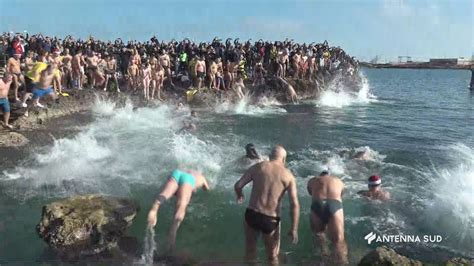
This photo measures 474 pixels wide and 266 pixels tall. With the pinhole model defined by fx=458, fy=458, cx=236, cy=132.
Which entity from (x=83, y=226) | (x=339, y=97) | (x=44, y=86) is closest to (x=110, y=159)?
(x=44, y=86)

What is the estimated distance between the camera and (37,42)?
2281 cm

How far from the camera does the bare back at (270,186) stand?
6.53 meters

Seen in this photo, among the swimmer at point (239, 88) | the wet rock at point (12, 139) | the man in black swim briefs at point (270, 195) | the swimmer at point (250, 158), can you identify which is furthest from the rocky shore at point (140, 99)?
the man in black swim briefs at point (270, 195)

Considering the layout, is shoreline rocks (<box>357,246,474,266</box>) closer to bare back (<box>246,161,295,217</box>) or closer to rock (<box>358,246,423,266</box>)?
rock (<box>358,246,423,266</box>)

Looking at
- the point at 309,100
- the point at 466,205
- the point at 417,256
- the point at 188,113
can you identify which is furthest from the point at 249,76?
the point at 417,256

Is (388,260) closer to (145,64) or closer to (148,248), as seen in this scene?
(148,248)

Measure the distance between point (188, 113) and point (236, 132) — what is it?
4.18 meters

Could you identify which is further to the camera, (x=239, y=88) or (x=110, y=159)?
(x=239, y=88)

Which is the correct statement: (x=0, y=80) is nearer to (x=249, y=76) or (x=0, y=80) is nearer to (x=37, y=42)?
(x=37, y=42)

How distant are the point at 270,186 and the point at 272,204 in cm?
27

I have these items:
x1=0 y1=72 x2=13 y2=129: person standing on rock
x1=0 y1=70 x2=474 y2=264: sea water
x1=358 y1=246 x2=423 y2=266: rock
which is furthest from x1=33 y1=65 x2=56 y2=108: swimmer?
x1=358 y1=246 x2=423 y2=266: rock

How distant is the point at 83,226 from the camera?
759cm

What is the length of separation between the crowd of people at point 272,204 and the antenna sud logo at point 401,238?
37.0 inches

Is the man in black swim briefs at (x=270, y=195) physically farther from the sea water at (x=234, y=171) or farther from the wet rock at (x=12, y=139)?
the wet rock at (x=12, y=139)
